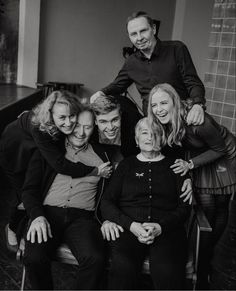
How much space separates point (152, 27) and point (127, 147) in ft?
2.55

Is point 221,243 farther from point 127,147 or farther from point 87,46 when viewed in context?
point 87,46

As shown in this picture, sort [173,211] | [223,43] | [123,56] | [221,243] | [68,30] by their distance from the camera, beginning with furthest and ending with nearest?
[123,56] → [68,30] → [223,43] → [221,243] → [173,211]

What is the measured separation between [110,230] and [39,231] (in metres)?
0.35

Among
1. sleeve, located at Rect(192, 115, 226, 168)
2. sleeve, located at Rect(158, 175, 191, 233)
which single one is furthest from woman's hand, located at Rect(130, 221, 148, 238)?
sleeve, located at Rect(192, 115, 226, 168)

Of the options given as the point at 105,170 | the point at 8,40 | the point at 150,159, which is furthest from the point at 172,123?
the point at 8,40

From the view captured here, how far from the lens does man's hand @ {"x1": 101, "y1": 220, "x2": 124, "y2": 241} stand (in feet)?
6.56

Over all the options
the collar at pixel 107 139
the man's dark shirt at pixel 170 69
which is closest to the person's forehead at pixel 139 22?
the man's dark shirt at pixel 170 69

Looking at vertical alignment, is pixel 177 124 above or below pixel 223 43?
below

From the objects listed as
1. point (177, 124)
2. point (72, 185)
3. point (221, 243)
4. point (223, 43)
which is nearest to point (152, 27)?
point (177, 124)

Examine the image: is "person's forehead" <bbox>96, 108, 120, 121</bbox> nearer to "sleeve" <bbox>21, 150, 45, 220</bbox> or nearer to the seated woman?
the seated woman

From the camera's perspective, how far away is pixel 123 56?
6.67 meters

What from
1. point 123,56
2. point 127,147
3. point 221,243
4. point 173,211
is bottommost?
point 221,243

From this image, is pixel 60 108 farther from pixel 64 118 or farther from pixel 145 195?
pixel 145 195

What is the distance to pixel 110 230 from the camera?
2018mm
